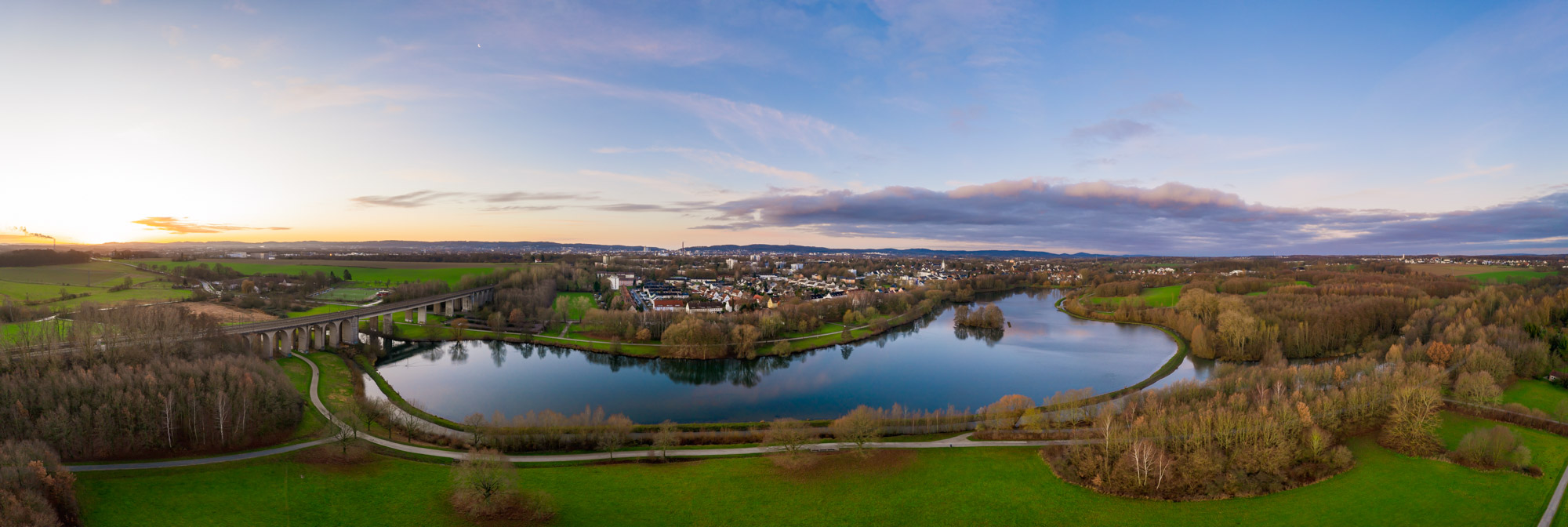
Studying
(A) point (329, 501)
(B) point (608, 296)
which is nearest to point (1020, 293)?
(B) point (608, 296)

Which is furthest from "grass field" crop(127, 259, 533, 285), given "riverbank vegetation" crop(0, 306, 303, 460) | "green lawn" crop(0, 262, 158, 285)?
"riverbank vegetation" crop(0, 306, 303, 460)

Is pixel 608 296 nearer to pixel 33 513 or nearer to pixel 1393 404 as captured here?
pixel 33 513

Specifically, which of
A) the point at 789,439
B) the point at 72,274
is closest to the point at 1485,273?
the point at 789,439

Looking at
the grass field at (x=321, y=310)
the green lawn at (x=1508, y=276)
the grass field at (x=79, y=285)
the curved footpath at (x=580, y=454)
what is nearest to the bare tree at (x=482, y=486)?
the curved footpath at (x=580, y=454)

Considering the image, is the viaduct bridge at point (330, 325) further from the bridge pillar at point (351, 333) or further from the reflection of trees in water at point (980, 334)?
the reflection of trees in water at point (980, 334)

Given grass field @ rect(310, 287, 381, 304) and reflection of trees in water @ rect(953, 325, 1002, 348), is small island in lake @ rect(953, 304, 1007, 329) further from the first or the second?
grass field @ rect(310, 287, 381, 304)
